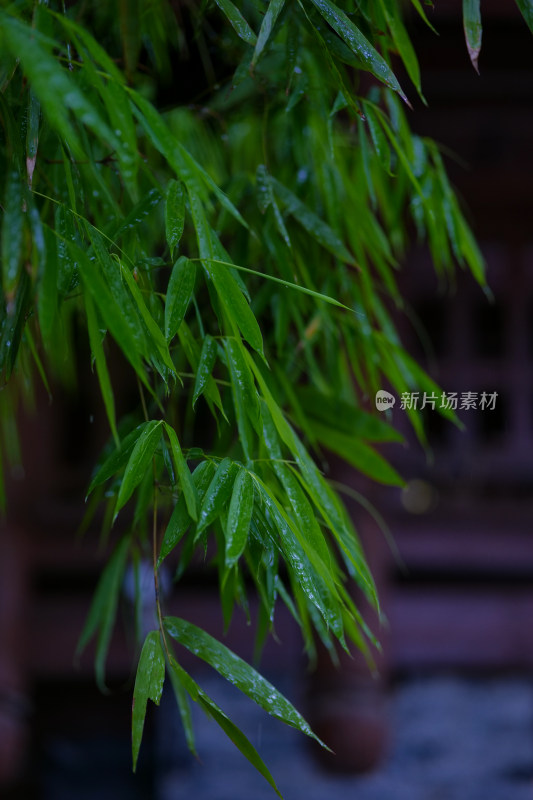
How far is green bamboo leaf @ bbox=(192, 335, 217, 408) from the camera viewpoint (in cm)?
72

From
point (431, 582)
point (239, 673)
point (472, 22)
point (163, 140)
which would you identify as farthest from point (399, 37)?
point (431, 582)

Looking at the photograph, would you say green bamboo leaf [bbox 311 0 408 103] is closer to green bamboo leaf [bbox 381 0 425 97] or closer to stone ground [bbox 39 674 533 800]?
green bamboo leaf [bbox 381 0 425 97]

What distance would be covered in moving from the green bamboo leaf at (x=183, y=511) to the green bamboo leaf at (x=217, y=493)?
0.07 feet

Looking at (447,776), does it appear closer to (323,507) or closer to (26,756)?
(26,756)

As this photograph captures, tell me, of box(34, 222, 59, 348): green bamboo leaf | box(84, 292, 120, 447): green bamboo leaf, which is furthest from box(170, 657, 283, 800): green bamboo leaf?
box(34, 222, 59, 348): green bamboo leaf

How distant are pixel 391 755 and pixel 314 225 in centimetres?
231

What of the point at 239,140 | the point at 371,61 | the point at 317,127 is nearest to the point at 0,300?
the point at 371,61

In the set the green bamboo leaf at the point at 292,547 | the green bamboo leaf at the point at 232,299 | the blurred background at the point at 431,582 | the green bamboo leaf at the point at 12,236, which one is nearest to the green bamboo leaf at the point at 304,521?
the green bamboo leaf at the point at 292,547

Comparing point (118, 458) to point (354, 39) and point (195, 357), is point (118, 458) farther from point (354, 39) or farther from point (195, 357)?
point (354, 39)

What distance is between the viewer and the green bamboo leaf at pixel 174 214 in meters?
0.71

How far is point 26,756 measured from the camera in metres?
2.45

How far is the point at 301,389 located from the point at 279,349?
0.07 m

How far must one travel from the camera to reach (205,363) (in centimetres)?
74

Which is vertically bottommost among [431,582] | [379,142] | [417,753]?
[417,753]
